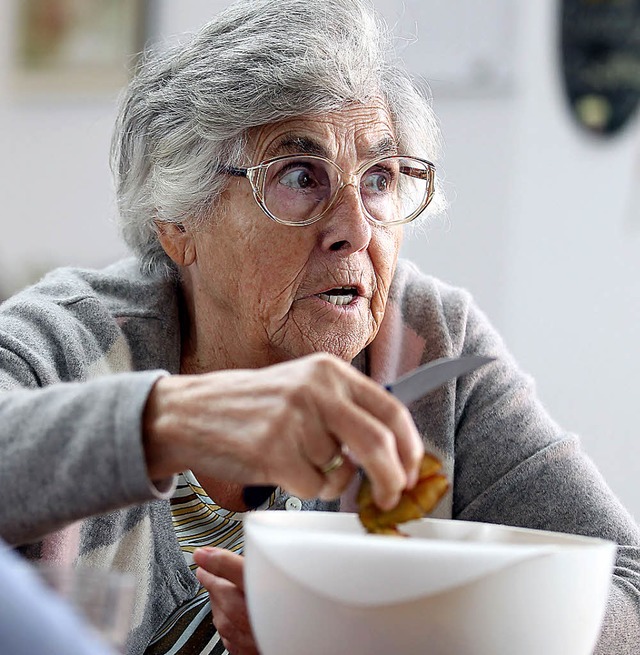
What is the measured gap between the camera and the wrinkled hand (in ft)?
2.79

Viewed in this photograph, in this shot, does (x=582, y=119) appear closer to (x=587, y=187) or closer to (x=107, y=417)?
(x=587, y=187)

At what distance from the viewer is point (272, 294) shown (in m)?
1.31

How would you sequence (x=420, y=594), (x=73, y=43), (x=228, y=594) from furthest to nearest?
(x=73, y=43) → (x=228, y=594) → (x=420, y=594)

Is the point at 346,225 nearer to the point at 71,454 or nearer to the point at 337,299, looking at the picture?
the point at 337,299

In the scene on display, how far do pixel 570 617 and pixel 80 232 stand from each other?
3.34 metres

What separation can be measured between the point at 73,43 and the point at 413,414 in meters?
2.86

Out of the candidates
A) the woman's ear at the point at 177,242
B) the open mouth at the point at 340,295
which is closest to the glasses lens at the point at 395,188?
the open mouth at the point at 340,295

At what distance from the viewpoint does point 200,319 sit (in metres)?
1.43

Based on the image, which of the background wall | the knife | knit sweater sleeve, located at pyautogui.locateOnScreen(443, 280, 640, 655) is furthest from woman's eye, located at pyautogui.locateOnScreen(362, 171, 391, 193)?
the background wall

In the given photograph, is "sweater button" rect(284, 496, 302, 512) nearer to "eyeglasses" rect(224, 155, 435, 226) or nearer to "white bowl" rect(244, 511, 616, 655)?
"eyeglasses" rect(224, 155, 435, 226)

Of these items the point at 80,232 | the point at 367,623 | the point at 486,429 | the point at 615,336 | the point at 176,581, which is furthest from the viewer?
the point at 80,232

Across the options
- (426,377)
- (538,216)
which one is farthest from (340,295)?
(538,216)

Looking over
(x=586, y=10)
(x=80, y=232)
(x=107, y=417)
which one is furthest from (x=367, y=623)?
(x=80, y=232)

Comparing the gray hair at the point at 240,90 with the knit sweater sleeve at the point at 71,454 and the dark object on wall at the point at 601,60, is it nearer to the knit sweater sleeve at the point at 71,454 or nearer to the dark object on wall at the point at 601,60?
the knit sweater sleeve at the point at 71,454
